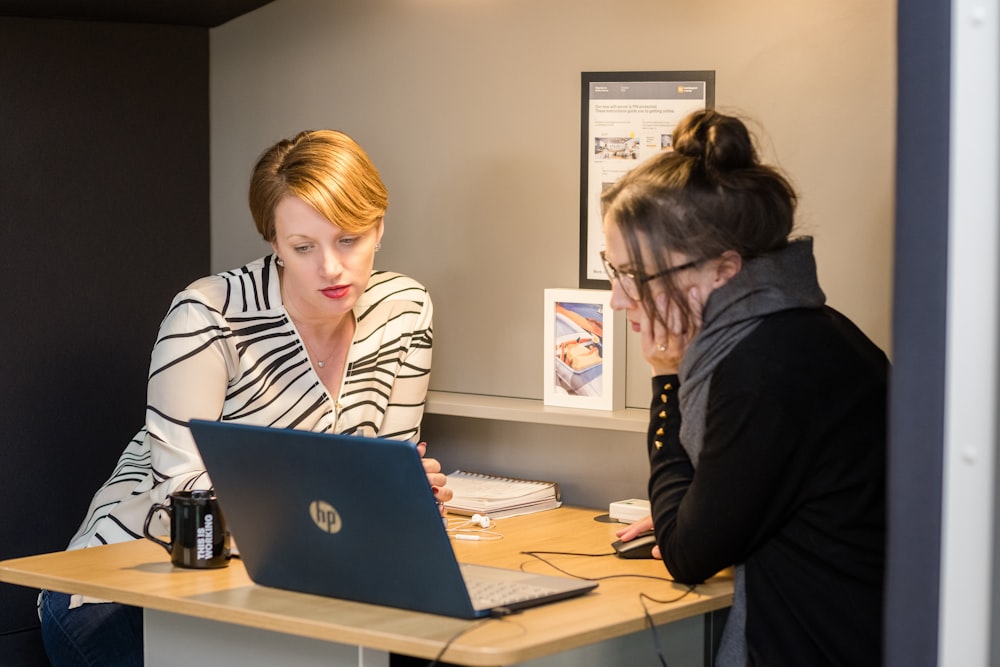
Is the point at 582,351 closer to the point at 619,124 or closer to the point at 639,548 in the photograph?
the point at 619,124

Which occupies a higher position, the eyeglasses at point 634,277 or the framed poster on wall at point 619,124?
the framed poster on wall at point 619,124

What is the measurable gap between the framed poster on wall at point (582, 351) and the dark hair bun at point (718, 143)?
704 millimetres

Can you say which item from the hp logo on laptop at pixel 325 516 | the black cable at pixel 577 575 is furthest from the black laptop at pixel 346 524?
the black cable at pixel 577 575

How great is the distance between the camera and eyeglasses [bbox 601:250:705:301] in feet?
6.77

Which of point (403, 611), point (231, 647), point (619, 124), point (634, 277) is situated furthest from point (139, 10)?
point (403, 611)

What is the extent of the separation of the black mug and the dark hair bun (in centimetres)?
95

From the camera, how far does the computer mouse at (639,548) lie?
226 cm

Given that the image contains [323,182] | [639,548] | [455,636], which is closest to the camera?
[455,636]

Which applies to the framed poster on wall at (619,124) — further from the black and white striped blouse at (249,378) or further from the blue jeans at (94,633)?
the blue jeans at (94,633)

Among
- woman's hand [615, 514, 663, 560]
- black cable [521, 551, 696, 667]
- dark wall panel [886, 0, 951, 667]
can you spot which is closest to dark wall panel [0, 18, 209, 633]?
black cable [521, 551, 696, 667]

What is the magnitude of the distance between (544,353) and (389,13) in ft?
3.06

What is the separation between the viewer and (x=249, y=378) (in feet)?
8.85

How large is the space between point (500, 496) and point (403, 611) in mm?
882

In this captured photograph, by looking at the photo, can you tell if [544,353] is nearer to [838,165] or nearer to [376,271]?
[376,271]
